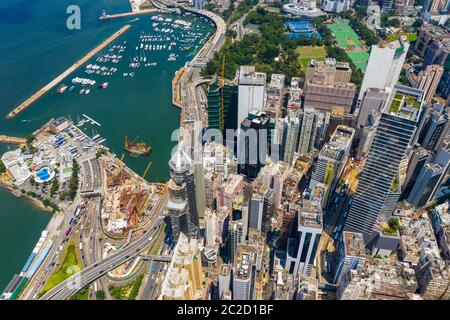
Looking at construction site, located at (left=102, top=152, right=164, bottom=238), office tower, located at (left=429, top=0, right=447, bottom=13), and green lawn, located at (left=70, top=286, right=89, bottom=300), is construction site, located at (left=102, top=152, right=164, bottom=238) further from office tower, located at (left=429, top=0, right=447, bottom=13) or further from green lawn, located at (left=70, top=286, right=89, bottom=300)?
office tower, located at (left=429, top=0, right=447, bottom=13)

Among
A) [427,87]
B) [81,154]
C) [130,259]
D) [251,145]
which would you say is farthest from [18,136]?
[427,87]

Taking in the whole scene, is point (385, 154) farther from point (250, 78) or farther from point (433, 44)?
point (433, 44)

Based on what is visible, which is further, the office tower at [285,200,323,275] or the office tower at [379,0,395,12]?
the office tower at [379,0,395,12]

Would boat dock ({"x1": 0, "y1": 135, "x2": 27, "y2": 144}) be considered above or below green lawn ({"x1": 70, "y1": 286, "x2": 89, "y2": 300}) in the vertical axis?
above

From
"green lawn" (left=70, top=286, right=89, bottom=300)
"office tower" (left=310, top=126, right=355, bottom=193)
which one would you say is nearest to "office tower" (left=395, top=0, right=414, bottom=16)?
"office tower" (left=310, top=126, right=355, bottom=193)

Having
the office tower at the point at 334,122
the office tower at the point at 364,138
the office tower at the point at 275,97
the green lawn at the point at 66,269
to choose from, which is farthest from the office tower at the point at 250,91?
the green lawn at the point at 66,269
